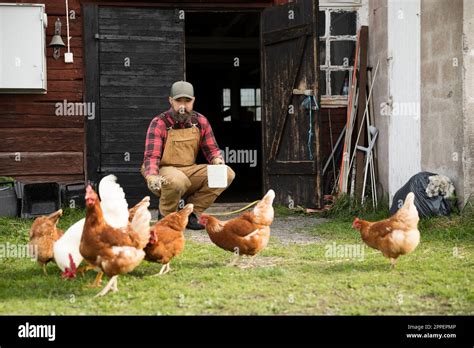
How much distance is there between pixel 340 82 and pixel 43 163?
4.67m

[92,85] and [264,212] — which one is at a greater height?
[92,85]

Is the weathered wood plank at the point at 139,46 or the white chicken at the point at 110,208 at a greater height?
the weathered wood plank at the point at 139,46

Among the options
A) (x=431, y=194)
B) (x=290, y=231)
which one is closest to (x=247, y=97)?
(x=290, y=231)

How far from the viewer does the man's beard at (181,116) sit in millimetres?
7504

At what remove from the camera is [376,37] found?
393 inches

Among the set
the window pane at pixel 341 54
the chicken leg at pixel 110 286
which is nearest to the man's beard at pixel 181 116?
the chicken leg at pixel 110 286

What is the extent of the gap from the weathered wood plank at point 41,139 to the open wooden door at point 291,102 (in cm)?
277

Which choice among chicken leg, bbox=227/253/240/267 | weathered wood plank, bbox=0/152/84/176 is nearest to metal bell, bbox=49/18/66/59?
weathered wood plank, bbox=0/152/84/176

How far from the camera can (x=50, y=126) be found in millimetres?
9859

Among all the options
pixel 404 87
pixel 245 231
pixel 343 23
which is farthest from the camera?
pixel 343 23

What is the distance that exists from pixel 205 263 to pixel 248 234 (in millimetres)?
584

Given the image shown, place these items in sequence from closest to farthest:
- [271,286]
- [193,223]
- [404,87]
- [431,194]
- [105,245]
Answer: [105,245], [271,286], [193,223], [431,194], [404,87]

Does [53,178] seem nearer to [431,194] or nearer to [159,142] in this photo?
[159,142]

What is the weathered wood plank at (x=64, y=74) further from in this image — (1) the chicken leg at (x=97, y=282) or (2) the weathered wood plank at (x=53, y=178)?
(1) the chicken leg at (x=97, y=282)
